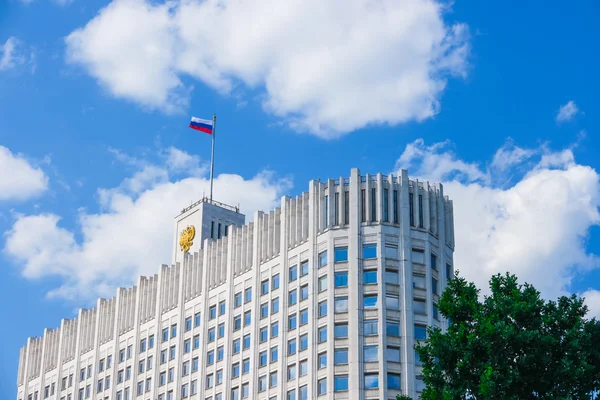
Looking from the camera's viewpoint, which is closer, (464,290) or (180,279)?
(464,290)

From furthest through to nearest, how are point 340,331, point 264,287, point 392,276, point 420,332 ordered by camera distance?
point 264,287
point 392,276
point 420,332
point 340,331

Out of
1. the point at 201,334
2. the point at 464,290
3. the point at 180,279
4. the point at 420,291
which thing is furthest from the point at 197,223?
the point at 464,290

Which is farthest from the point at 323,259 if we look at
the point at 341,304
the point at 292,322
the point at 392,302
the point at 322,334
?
the point at 392,302

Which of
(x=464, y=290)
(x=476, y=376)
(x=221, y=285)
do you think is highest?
(x=221, y=285)

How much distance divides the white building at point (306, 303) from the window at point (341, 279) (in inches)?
5.7

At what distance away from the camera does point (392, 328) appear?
12138 cm

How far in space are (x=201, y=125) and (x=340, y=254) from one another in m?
41.8

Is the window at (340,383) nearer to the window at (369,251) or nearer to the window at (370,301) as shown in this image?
the window at (370,301)

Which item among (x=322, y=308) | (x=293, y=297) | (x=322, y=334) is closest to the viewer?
(x=322, y=334)

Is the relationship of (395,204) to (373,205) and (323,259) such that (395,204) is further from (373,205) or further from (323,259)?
(323,259)

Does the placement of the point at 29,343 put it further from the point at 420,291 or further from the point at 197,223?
the point at 420,291

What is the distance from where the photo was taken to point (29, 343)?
580 ft

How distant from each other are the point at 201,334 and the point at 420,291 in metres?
31.3

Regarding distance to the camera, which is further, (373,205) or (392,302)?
(373,205)
